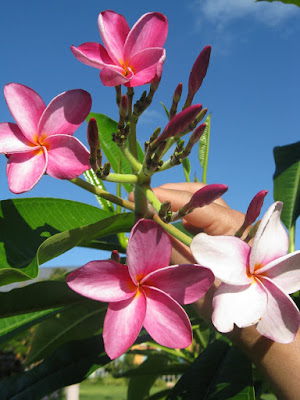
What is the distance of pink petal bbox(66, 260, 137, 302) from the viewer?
22.2 inches

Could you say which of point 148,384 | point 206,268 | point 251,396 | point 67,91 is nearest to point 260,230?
point 206,268

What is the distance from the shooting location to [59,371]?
3.89 feet

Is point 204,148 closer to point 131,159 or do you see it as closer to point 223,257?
point 131,159

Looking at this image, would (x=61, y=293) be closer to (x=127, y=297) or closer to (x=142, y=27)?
(x=127, y=297)

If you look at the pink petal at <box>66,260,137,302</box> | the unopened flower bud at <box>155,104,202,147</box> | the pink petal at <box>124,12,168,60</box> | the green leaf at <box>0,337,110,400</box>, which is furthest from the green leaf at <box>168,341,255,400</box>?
the pink petal at <box>124,12,168,60</box>

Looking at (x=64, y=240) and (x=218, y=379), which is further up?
(x=64, y=240)

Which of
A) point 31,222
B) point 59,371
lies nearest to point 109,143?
point 31,222

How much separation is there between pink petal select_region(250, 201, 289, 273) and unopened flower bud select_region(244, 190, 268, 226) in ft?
0.16

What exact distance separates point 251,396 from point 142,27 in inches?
27.2

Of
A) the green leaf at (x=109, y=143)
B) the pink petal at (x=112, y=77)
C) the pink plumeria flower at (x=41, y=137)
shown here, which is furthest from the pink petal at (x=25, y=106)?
the green leaf at (x=109, y=143)

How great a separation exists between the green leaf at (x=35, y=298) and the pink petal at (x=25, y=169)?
0.43 metres

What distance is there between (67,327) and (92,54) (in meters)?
0.83

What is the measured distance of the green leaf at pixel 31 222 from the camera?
835 mm

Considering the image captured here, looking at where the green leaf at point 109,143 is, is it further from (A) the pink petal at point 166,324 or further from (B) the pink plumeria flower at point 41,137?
(A) the pink petal at point 166,324
